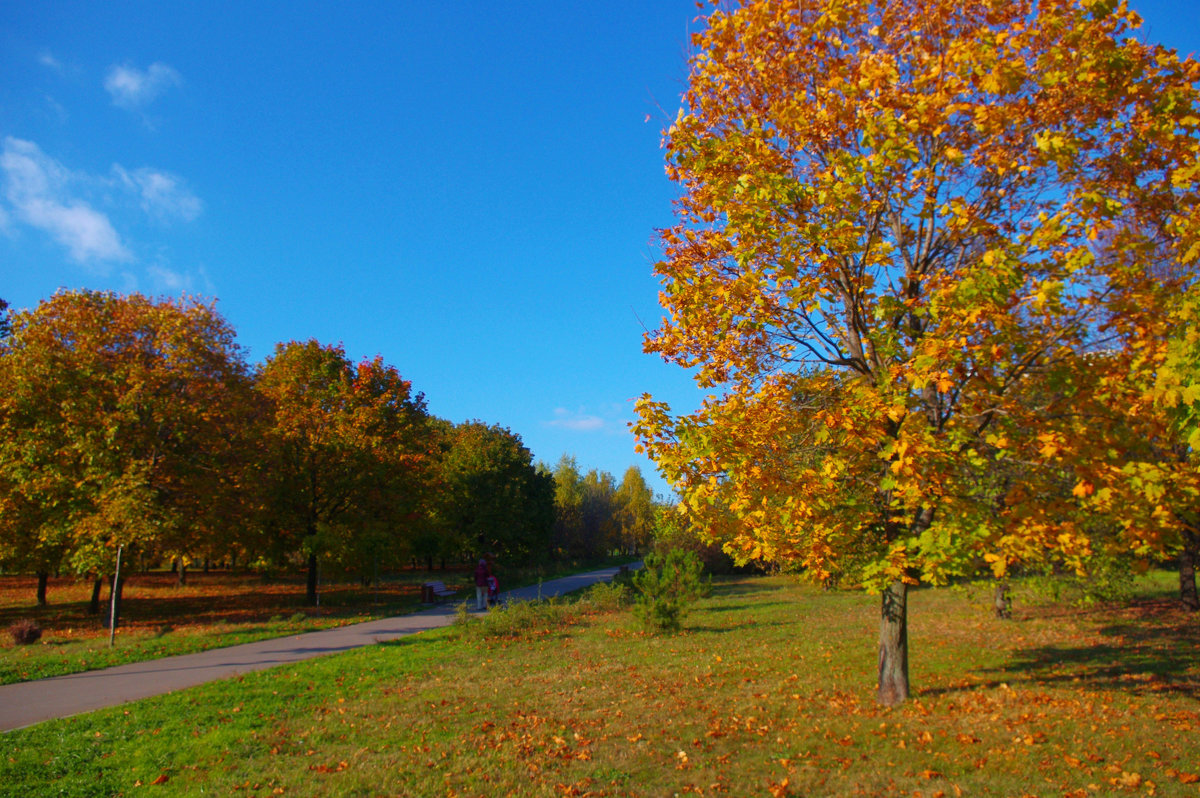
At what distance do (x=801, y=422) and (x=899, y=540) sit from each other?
5.23ft

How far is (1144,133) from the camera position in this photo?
5.31 m

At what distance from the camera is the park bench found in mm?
21886

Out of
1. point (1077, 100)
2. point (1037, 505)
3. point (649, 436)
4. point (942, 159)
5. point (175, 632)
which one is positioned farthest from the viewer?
point (175, 632)

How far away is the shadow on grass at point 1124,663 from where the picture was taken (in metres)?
8.19

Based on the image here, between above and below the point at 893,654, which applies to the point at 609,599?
below

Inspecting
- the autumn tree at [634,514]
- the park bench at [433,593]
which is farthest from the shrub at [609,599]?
the autumn tree at [634,514]

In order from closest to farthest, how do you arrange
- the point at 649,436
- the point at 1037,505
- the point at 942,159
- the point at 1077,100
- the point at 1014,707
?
the point at 1037,505 < the point at 1077,100 < the point at 649,436 < the point at 942,159 < the point at 1014,707

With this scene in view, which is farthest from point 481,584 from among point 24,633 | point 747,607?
point 24,633

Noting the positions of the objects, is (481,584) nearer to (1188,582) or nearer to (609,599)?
(609,599)

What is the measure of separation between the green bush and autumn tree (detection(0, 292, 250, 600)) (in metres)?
10.4

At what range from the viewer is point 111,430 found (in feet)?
47.0

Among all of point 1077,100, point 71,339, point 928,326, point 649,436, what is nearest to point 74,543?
point 71,339

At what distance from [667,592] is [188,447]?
12.8m

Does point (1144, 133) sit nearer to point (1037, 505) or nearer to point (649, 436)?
point (1037, 505)
